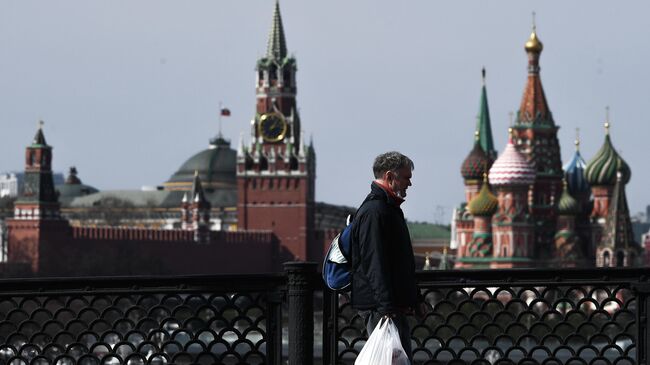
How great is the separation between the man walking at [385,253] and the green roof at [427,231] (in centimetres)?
11577

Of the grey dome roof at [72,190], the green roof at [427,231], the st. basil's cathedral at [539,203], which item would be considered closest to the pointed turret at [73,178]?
the grey dome roof at [72,190]

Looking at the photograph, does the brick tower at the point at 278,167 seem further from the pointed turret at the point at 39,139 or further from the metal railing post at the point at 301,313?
the metal railing post at the point at 301,313

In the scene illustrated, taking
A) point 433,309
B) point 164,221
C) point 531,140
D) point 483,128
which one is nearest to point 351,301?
point 433,309

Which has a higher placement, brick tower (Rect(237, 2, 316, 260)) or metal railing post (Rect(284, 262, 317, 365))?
brick tower (Rect(237, 2, 316, 260))

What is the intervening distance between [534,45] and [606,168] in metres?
6.60

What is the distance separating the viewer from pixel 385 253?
8.69 m

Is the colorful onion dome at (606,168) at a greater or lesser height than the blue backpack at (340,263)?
greater

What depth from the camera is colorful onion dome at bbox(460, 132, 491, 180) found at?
94875 millimetres

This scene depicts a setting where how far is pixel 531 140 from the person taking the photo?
92.0 metres

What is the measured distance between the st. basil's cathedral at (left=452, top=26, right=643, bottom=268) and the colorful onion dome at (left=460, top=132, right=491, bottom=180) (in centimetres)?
5

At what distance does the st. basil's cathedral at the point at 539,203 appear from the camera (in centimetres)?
8725

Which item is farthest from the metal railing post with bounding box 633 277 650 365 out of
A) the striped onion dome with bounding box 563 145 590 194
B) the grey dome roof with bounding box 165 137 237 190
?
the grey dome roof with bounding box 165 137 237 190

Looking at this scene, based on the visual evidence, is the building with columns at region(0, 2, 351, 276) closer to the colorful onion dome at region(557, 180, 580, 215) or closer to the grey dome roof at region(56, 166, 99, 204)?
the grey dome roof at region(56, 166, 99, 204)

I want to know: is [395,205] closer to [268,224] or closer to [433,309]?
[433,309]
